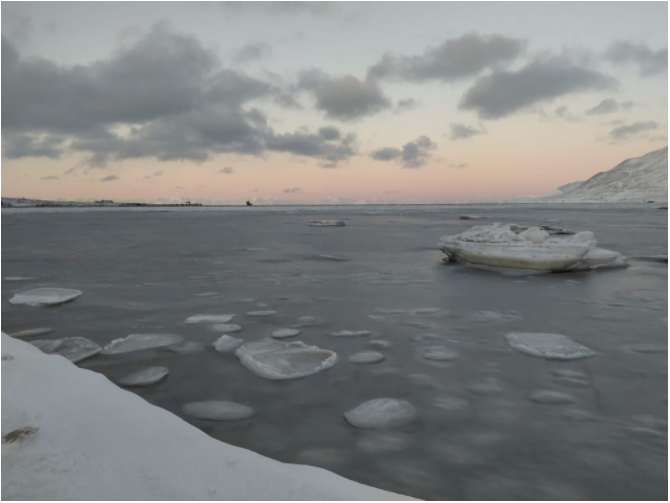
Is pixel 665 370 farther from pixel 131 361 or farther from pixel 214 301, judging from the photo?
pixel 214 301

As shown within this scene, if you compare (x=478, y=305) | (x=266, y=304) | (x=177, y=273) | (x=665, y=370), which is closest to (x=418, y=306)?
(x=478, y=305)

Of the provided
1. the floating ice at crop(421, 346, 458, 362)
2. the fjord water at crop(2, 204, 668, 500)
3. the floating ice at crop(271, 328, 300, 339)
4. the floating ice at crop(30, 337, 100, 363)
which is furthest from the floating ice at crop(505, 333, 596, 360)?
the floating ice at crop(30, 337, 100, 363)

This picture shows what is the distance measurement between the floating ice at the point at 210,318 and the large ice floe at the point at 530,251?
17.4 ft

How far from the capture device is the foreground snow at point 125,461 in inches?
63.2

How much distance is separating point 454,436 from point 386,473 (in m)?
0.51

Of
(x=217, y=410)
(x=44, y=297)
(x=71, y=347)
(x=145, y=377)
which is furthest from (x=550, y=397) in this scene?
(x=44, y=297)

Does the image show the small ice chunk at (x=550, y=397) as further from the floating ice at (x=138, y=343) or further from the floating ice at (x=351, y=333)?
the floating ice at (x=138, y=343)

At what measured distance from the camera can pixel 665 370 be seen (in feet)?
10.5

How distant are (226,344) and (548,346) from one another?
9.34 ft

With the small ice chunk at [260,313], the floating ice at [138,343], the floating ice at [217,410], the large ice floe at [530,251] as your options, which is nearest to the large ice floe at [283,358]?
the floating ice at [217,410]

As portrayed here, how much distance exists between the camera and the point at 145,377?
3047mm

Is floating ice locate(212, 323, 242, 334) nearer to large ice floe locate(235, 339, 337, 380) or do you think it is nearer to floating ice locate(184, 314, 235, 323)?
floating ice locate(184, 314, 235, 323)

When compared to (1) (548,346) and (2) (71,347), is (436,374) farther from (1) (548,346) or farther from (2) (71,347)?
(2) (71,347)

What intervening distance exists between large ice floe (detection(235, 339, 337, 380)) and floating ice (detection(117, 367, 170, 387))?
0.60 metres
